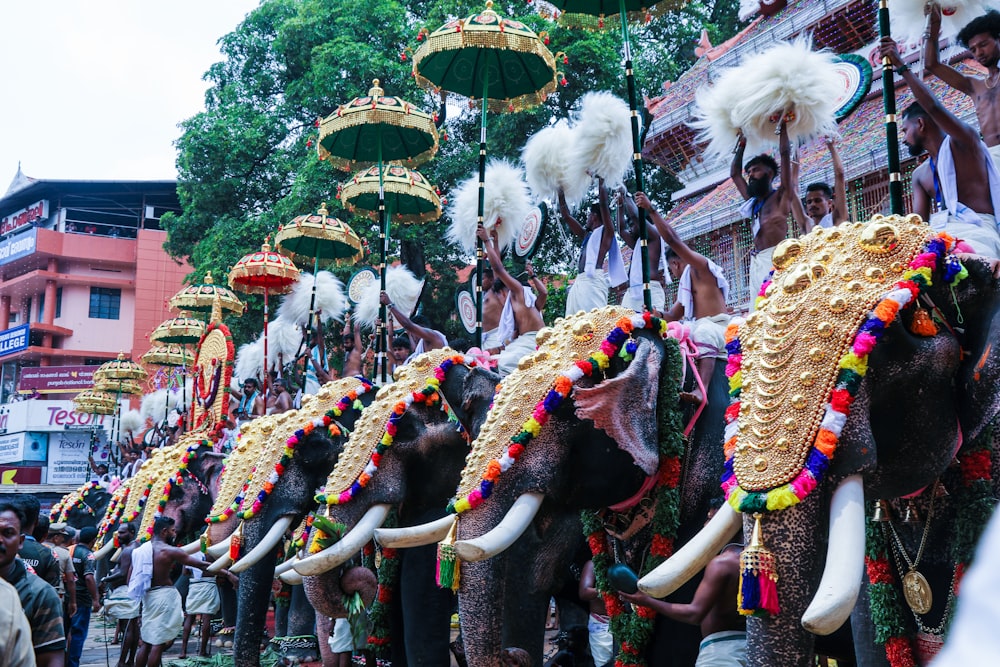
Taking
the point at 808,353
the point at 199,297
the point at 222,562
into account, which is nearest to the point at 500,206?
the point at 222,562

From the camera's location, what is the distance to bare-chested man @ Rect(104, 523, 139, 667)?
9.19 m

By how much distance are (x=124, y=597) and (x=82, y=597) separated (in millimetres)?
570

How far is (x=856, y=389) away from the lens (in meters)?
2.84

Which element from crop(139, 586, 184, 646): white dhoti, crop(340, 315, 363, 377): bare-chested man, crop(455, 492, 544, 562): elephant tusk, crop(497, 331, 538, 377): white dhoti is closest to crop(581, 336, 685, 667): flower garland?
crop(455, 492, 544, 562): elephant tusk

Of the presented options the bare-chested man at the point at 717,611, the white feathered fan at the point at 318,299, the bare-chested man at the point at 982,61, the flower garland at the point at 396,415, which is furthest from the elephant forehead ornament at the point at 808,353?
the white feathered fan at the point at 318,299

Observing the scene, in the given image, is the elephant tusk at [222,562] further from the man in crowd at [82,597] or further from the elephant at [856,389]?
the elephant at [856,389]

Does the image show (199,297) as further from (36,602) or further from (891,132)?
(891,132)

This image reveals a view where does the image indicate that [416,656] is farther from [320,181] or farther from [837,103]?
[320,181]

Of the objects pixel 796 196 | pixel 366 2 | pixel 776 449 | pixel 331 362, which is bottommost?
pixel 776 449

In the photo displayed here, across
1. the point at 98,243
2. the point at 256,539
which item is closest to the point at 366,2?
the point at 256,539

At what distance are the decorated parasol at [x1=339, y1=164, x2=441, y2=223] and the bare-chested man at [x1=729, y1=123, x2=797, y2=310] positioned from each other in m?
5.25

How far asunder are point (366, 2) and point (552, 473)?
1675 centimetres

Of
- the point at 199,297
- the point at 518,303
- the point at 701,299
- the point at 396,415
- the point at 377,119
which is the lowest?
the point at 396,415

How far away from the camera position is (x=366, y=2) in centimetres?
1898
